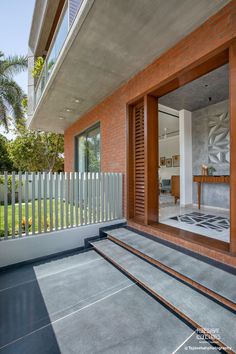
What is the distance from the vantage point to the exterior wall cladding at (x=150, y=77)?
2.25m

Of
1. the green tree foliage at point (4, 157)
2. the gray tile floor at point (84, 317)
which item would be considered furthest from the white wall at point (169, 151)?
the green tree foliage at point (4, 157)

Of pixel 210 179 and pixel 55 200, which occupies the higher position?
pixel 210 179

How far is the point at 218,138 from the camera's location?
498cm

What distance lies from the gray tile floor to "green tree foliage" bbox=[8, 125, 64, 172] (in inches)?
357

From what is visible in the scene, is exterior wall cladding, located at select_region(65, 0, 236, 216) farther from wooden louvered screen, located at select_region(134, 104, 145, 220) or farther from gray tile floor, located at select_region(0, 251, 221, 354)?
gray tile floor, located at select_region(0, 251, 221, 354)

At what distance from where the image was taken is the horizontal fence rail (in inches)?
113

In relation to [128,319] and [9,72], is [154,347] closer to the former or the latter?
[128,319]

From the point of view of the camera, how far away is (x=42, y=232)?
312 centimetres

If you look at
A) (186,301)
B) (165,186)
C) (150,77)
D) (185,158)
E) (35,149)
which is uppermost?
(150,77)

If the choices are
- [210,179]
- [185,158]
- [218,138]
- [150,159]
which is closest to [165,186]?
[185,158]

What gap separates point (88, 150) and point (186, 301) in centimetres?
536

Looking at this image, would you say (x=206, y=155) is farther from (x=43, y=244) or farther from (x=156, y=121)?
(x=43, y=244)

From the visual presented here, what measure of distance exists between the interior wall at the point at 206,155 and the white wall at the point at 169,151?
15.7ft

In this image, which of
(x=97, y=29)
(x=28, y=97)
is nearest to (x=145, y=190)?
(x=97, y=29)
